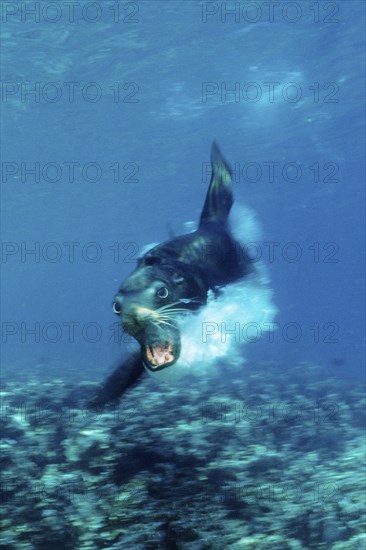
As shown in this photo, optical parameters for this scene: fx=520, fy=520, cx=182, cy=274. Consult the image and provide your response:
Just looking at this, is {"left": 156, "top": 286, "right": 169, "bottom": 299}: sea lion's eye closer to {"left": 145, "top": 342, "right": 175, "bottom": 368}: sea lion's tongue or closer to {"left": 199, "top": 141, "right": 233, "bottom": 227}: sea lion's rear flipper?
{"left": 145, "top": 342, "right": 175, "bottom": 368}: sea lion's tongue

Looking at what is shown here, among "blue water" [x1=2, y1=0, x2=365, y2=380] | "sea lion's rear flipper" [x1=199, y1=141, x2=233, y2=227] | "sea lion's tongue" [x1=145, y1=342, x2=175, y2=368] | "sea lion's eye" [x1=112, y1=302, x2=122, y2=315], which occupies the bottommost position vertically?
"sea lion's tongue" [x1=145, y1=342, x2=175, y2=368]

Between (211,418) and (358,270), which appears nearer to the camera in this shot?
(211,418)

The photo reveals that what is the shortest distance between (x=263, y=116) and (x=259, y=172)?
46.8ft

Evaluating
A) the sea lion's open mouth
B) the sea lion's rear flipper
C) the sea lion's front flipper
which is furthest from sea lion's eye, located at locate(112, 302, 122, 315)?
the sea lion's rear flipper

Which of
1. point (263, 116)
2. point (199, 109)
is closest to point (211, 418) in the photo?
point (199, 109)

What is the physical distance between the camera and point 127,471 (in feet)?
21.0

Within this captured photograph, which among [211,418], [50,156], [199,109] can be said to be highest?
[50,156]

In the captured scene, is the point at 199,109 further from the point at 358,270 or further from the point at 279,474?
the point at 358,270

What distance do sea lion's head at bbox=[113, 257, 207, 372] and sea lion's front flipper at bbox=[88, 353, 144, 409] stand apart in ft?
3.43

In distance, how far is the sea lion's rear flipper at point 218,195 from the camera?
7305 millimetres

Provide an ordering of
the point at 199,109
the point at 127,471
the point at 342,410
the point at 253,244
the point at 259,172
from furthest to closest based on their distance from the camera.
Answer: the point at 259,172 → the point at 199,109 → the point at 342,410 → the point at 253,244 → the point at 127,471

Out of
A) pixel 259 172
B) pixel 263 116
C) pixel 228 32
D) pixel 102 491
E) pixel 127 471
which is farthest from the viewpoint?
pixel 259 172

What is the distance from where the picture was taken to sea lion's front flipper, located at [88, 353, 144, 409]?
5566mm

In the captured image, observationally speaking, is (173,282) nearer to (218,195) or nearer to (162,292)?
(162,292)
